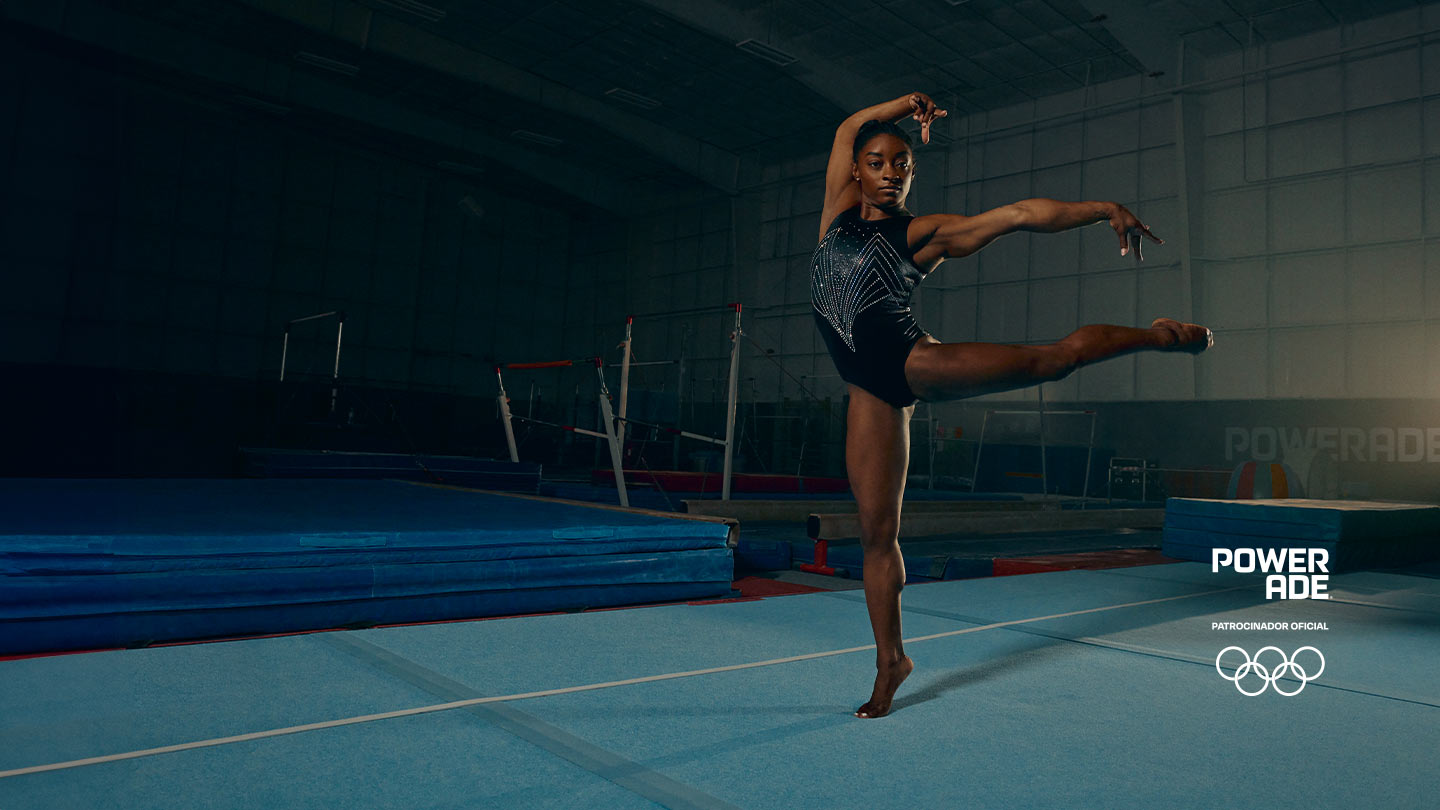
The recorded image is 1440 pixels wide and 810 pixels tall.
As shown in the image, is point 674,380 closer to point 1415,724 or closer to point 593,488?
point 593,488

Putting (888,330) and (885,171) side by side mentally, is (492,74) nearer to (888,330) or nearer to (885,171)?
(885,171)

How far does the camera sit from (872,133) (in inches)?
85.5

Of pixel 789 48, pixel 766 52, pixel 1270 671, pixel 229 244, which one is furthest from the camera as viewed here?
pixel 229 244

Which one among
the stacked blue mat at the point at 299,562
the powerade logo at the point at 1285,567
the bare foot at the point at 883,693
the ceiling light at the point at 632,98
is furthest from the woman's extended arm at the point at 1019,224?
the ceiling light at the point at 632,98

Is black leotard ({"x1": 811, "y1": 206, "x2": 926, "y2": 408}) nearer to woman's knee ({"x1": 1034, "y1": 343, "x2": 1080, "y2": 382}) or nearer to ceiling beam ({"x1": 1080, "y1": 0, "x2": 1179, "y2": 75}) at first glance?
woman's knee ({"x1": 1034, "y1": 343, "x2": 1080, "y2": 382})

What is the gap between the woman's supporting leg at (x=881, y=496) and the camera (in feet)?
6.86

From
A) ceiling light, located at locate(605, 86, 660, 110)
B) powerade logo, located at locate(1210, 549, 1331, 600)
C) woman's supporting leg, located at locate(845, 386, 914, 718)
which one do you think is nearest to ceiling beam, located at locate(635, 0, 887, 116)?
ceiling light, located at locate(605, 86, 660, 110)

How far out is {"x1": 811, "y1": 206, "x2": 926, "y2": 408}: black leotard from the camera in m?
2.04

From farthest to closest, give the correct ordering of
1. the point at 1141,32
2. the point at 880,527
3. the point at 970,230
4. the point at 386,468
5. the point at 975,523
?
the point at 1141,32
the point at 386,468
the point at 975,523
the point at 880,527
the point at 970,230

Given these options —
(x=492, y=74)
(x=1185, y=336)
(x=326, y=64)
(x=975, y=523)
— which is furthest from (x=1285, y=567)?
(x=326, y=64)

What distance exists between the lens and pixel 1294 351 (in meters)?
14.0

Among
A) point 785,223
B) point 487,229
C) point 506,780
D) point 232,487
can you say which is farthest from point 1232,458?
point 487,229

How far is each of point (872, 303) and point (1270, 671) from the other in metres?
1.78

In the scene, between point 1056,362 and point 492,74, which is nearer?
point 1056,362
